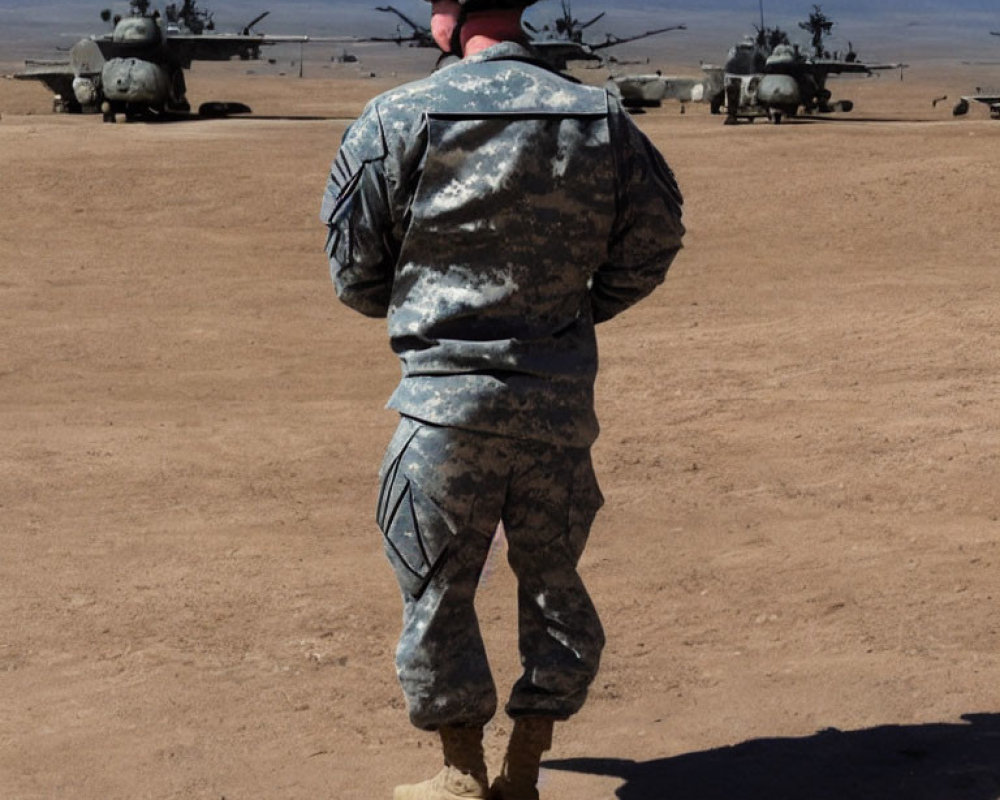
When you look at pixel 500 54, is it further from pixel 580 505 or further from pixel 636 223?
pixel 580 505

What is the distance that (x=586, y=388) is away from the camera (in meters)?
3.97

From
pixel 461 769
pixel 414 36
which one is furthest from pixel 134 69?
pixel 461 769

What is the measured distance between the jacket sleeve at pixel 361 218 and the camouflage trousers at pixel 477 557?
1.02ft

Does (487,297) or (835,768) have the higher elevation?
(487,297)

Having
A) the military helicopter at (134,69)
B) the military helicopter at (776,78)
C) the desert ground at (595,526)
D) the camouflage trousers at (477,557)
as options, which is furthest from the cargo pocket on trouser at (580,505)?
the military helicopter at (776,78)

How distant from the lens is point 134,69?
2455 cm

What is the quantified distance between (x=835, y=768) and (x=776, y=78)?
22.3 meters

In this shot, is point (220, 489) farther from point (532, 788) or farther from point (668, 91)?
point (668, 91)

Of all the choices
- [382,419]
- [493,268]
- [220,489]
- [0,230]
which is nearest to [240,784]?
[493,268]

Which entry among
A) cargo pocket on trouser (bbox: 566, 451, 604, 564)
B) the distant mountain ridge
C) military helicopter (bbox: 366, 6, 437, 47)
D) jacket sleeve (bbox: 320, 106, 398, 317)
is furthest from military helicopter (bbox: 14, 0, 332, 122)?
the distant mountain ridge

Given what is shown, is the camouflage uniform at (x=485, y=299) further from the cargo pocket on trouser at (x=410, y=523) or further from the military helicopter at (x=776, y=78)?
the military helicopter at (x=776, y=78)

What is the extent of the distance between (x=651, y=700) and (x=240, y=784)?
49.3 inches

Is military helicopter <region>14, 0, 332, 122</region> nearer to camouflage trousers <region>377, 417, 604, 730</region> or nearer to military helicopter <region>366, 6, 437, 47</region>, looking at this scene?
military helicopter <region>366, 6, 437, 47</region>

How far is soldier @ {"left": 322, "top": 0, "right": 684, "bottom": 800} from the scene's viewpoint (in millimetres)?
3775
